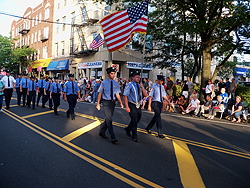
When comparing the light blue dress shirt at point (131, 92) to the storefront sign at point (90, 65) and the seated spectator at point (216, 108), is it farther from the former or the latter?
the storefront sign at point (90, 65)

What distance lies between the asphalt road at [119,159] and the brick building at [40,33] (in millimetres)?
34461

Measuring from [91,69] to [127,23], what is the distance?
19.6m

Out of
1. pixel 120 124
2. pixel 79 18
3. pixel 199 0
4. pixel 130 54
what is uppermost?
pixel 79 18

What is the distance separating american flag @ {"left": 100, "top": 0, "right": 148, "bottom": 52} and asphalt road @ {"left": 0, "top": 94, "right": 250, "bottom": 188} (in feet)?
15.6

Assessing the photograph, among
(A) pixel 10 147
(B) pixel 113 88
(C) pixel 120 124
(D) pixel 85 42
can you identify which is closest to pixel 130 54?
(D) pixel 85 42

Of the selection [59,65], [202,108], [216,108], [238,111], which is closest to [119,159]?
[216,108]

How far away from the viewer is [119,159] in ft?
15.4

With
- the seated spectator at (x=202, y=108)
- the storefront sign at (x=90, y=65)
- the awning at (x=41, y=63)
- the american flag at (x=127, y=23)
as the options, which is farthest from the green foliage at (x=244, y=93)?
the awning at (x=41, y=63)

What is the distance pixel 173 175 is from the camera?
395 centimetres

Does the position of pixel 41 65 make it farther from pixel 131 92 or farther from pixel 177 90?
pixel 131 92

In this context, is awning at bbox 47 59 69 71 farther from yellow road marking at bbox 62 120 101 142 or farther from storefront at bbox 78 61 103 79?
yellow road marking at bbox 62 120 101 142

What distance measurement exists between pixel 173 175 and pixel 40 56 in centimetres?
4398

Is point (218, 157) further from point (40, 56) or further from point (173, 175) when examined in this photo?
point (40, 56)

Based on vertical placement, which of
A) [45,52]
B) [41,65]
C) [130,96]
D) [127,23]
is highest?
[45,52]
